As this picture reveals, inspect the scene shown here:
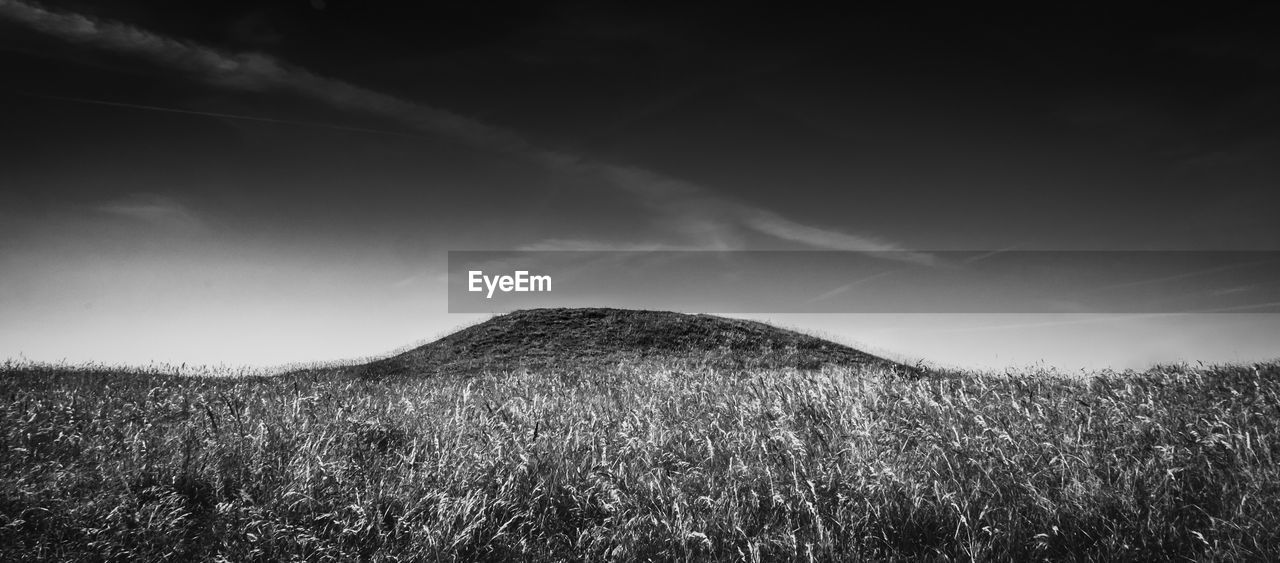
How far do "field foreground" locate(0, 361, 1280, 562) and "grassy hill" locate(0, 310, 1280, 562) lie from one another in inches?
0.8

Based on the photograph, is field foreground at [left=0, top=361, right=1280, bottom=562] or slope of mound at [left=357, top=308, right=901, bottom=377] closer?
field foreground at [left=0, top=361, right=1280, bottom=562]

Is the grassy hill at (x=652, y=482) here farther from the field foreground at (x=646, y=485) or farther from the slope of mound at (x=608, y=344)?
the slope of mound at (x=608, y=344)

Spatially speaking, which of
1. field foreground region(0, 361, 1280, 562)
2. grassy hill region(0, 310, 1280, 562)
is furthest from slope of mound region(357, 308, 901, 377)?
field foreground region(0, 361, 1280, 562)

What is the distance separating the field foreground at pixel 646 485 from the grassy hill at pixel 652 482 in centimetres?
2

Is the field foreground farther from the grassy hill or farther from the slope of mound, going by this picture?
the slope of mound

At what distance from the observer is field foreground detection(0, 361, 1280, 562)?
4.05 m

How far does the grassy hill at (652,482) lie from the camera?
406 cm

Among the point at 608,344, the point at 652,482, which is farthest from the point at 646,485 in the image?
the point at 608,344

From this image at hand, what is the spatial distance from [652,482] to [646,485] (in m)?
0.10

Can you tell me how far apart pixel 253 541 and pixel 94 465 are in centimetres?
207

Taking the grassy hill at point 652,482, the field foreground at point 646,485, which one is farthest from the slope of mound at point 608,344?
the field foreground at point 646,485

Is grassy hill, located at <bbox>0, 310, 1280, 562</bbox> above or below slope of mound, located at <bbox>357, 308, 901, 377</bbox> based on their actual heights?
below

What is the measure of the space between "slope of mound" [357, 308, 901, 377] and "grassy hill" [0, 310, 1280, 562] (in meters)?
10.9

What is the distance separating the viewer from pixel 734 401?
7.84 m
